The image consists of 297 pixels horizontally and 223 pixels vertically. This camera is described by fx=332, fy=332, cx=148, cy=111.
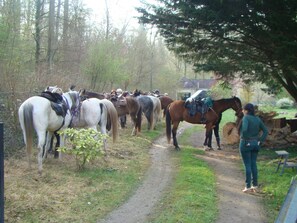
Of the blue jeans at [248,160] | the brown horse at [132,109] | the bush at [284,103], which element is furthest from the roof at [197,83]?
the blue jeans at [248,160]

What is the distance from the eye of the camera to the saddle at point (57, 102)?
26.7 ft

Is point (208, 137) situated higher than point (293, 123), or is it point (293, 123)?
point (293, 123)

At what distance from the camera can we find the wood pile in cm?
1325

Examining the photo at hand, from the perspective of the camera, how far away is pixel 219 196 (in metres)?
6.94

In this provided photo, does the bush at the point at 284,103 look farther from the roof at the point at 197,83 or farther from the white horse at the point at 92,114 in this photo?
the white horse at the point at 92,114

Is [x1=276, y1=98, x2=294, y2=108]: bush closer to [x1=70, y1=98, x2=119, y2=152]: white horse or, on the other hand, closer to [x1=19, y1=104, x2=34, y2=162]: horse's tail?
[x1=70, y1=98, x2=119, y2=152]: white horse

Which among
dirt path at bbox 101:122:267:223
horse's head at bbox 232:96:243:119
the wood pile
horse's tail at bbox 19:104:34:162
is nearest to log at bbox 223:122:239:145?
the wood pile

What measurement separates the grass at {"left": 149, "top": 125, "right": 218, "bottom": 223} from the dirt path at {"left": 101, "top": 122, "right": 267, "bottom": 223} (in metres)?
0.17

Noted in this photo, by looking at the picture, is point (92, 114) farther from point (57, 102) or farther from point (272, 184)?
point (272, 184)

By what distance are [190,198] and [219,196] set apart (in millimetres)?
861

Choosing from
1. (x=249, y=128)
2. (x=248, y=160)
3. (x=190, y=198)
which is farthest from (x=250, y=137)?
(x=190, y=198)

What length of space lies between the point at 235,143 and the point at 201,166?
5015 millimetres

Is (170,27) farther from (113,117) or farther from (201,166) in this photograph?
(201,166)

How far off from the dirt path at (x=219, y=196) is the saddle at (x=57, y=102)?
272 cm
